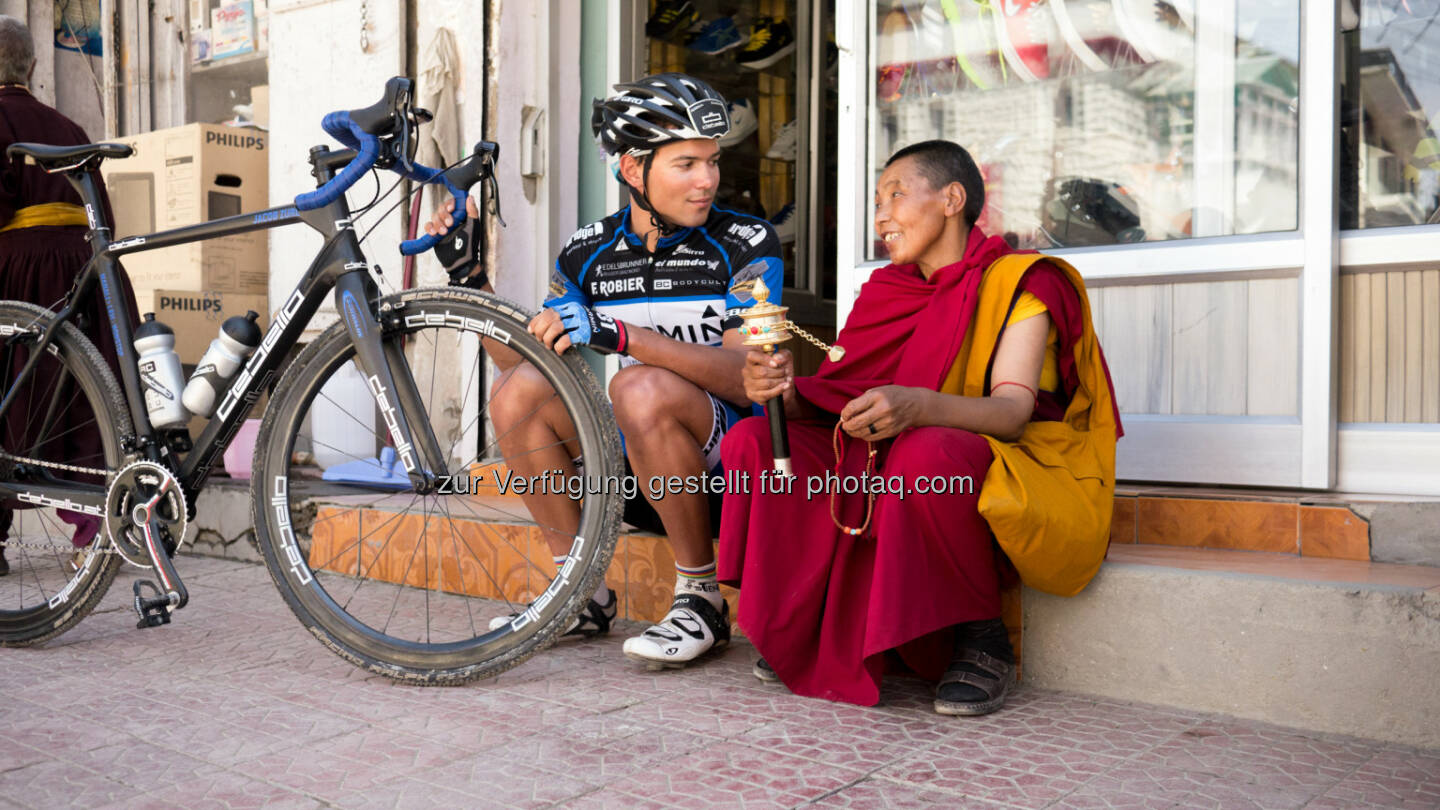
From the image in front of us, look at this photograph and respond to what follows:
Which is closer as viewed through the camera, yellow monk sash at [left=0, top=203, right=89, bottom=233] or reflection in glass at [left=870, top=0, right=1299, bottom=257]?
reflection in glass at [left=870, top=0, right=1299, bottom=257]

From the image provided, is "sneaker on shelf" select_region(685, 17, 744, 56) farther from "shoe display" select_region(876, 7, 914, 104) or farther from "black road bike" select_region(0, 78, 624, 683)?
"black road bike" select_region(0, 78, 624, 683)

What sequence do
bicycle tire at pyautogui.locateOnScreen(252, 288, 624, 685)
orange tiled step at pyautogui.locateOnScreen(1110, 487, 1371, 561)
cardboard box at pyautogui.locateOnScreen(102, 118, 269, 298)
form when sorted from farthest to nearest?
cardboard box at pyautogui.locateOnScreen(102, 118, 269, 298)
orange tiled step at pyautogui.locateOnScreen(1110, 487, 1371, 561)
bicycle tire at pyautogui.locateOnScreen(252, 288, 624, 685)

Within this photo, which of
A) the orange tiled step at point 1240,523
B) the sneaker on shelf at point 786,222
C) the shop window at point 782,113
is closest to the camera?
the orange tiled step at point 1240,523

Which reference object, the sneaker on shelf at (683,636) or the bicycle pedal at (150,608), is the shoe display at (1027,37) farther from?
the bicycle pedal at (150,608)


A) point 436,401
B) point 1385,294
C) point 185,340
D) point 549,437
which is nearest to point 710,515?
point 549,437

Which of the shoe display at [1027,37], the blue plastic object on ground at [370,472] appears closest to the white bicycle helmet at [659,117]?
the shoe display at [1027,37]

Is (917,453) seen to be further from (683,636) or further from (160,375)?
(160,375)

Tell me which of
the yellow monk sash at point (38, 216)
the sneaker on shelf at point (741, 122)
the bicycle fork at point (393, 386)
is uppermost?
the sneaker on shelf at point (741, 122)

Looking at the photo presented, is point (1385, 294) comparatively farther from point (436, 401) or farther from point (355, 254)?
point (436, 401)

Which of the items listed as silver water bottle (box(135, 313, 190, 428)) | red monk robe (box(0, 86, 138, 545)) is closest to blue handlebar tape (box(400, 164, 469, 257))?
silver water bottle (box(135, 313, 190, 428))

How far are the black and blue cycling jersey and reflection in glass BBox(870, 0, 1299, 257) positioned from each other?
0.81 metres

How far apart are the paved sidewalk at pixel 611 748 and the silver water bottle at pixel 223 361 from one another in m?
0.59

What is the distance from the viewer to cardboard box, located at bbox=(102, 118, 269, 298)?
15.4ft

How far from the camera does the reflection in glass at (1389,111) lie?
2.59m
